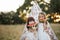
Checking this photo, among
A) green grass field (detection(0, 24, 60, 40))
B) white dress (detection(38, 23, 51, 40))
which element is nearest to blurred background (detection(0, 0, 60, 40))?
green grass field (detection(0, 24, 60, 40))

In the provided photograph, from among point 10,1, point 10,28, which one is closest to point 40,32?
point 10,28

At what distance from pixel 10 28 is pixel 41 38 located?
1.03ft

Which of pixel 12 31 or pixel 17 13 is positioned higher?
pixel 17 13

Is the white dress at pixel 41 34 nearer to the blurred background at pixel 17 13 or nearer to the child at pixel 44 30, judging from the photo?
the child at pixel 44 30

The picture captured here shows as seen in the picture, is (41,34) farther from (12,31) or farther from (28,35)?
(12,31)

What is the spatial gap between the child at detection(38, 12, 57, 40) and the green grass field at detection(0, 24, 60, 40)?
0.05 m

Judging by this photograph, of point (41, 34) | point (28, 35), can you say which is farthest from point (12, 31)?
point (41, 34)

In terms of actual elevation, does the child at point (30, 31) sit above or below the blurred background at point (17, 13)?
below

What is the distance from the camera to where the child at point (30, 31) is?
150cm

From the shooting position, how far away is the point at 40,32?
59.2 inches

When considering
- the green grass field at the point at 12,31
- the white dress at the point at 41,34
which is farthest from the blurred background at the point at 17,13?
the white dress at the point at 41,34

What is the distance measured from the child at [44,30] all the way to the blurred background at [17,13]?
0.05 meters

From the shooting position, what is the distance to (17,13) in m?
1.55

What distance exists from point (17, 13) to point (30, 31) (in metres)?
0.22
